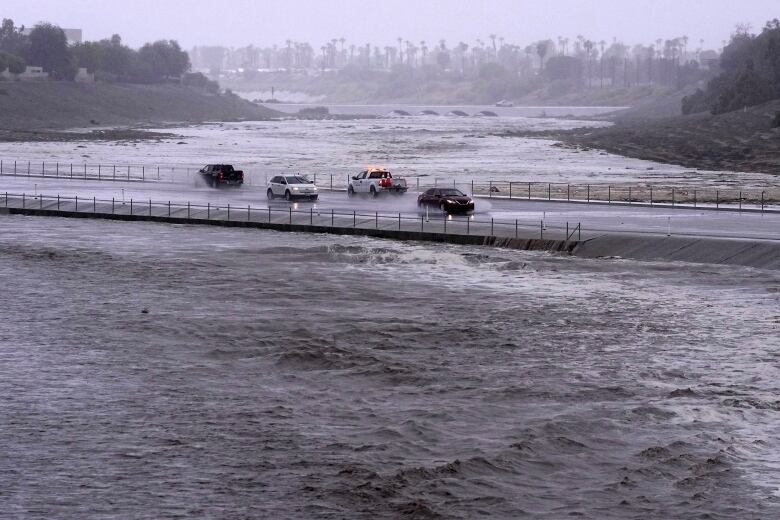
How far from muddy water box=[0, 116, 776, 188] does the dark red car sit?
94.7 ft

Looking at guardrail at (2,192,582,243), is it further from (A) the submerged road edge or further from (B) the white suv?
(B) the white suv

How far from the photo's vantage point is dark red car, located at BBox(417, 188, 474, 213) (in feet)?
218

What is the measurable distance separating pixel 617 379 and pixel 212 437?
1096 centimetres

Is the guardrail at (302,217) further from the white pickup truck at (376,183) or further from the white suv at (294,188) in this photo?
the white pickup truck at (376,183)

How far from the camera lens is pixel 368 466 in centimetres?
2578

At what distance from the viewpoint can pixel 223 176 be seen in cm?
8781

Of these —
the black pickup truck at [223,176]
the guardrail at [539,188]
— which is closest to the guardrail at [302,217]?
the black pickup truck at [223,176]

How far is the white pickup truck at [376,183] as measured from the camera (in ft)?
258

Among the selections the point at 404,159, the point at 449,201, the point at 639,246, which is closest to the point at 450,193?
the point at 449,201

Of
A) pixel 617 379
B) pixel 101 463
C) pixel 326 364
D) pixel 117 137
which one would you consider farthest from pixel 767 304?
pixel 117 137

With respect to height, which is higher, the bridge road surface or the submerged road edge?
the bridge road surface

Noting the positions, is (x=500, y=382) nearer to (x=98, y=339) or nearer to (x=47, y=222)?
(x=98, y=339)

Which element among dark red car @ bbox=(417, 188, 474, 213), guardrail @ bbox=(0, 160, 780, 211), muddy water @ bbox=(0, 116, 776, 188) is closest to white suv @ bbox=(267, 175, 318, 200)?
dark red car @ bbox=(417, 188, 474, 213)

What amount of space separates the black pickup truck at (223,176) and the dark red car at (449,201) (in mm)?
23572
